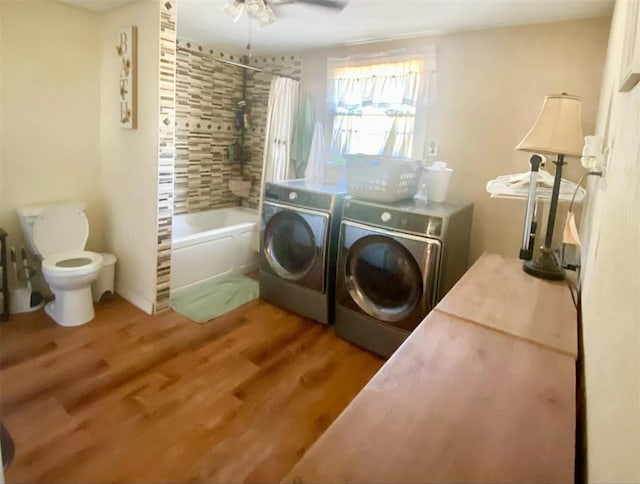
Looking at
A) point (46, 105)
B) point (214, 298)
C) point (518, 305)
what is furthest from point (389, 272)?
point (46, 105)

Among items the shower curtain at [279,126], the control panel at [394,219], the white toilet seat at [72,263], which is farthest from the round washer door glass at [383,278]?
the white toilet seat at [72,263]

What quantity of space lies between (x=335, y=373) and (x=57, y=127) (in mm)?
2729

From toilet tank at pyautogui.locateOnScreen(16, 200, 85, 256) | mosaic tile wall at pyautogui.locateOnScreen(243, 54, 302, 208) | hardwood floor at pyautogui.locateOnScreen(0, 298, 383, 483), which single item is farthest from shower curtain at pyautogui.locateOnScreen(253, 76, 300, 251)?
toilet tank at pyautogui.locateOnScreen(16, 200, 85, 256)

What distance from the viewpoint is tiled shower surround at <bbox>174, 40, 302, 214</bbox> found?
3.70 meters

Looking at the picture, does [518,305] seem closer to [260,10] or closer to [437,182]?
[437,182]

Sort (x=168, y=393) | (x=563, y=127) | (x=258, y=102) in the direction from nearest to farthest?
(x=563, y=127) → (x=168, y=393) → (x=258, y=102)

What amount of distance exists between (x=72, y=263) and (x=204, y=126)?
1.90 m

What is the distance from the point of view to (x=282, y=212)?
9.55 feet

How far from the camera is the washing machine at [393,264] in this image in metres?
2.19

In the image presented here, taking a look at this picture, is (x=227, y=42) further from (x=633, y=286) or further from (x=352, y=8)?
(x=633, y=286)

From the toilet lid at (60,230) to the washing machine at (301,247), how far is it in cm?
138

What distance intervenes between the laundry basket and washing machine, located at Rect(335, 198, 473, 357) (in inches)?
3.2

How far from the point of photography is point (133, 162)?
2859 mm

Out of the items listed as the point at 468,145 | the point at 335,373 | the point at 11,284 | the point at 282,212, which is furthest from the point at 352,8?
the point at 11,284
